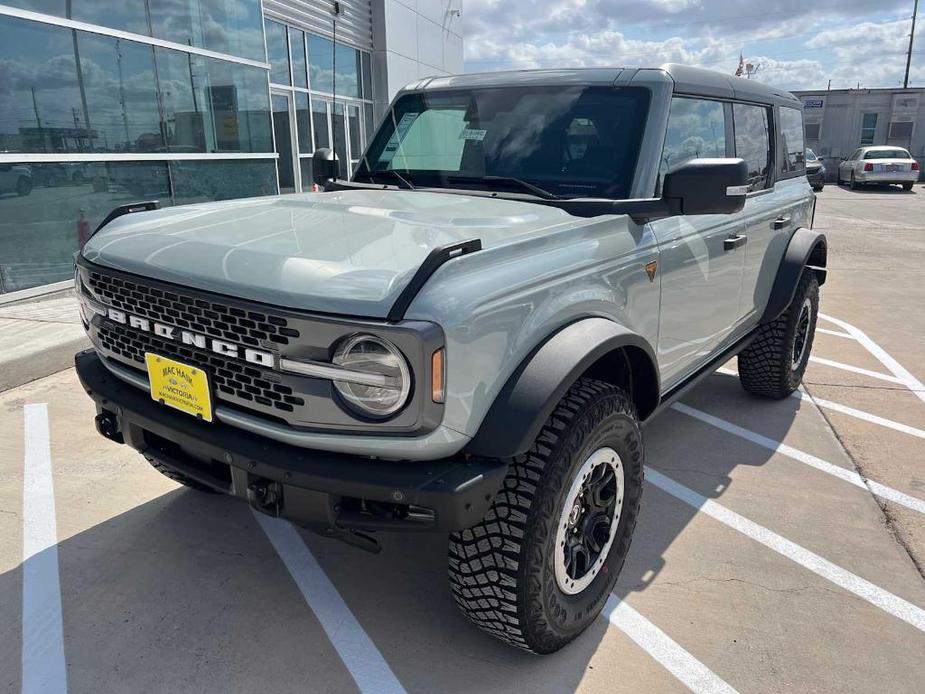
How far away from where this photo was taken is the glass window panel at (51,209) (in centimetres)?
679

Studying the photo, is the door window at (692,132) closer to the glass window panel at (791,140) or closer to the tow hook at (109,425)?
the glass window panel at (791,140)

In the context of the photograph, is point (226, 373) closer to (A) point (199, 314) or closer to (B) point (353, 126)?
(A) point (199, 314)

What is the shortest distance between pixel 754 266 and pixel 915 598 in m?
1.86

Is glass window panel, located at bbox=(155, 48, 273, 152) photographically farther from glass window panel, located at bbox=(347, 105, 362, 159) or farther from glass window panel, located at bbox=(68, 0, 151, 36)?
→ glass window panel, located at bbox=(347, 105, 362, 159)

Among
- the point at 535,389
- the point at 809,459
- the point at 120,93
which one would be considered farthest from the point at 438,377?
the point at 120,93

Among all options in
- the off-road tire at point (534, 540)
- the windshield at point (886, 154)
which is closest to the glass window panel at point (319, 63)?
the off-road tire at point (534, 540)

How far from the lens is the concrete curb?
16.0 feet

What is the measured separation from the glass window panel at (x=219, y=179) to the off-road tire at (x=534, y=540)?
7.96 meters

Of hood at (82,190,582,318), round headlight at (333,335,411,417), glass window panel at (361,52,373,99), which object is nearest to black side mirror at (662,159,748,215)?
hood at (82,190,582,318)

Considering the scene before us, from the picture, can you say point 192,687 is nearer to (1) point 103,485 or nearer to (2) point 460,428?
(2) point 460,428

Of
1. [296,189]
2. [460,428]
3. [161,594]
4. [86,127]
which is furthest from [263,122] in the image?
[460,428]

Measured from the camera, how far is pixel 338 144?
48.7 feet

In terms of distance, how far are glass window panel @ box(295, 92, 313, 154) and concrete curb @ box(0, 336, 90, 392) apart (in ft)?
28.5

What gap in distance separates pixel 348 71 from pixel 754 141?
40.8 ft
